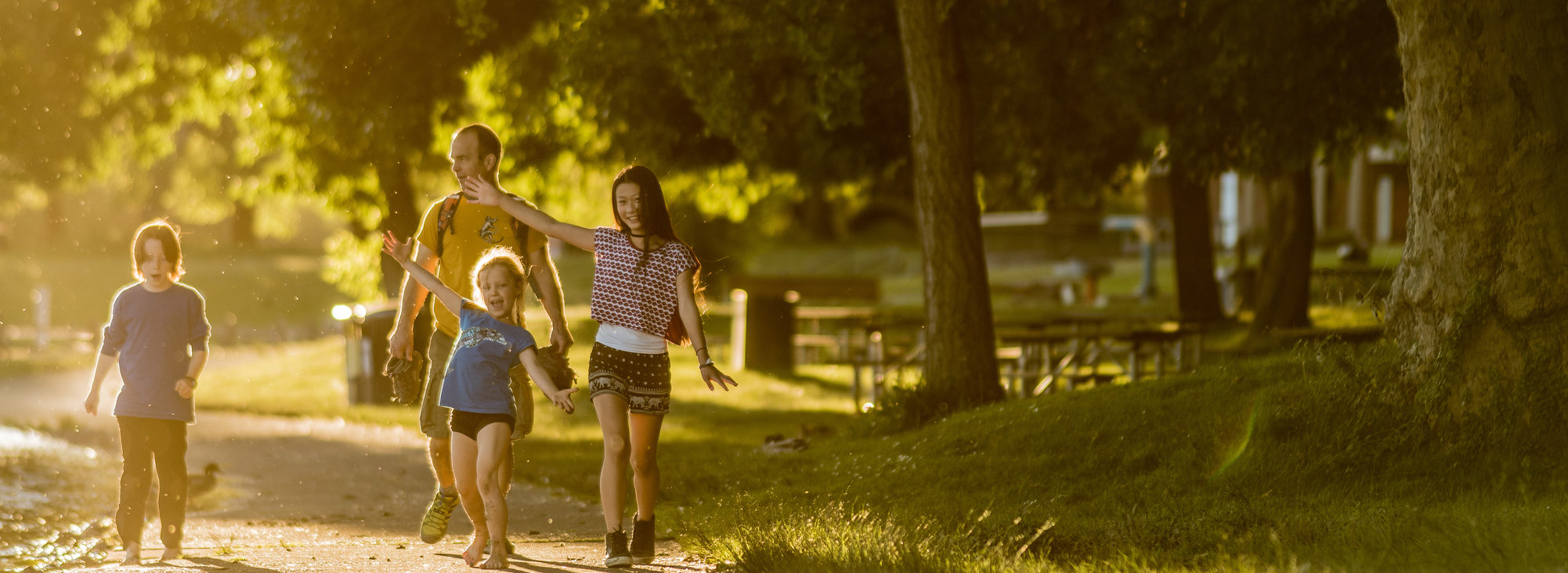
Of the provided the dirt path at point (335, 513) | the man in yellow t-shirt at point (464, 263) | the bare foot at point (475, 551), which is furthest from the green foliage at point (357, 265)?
the bare foot at point (475, 551)

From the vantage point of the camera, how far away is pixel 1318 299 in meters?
26.3

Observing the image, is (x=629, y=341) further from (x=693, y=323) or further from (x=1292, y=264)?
(x=1292, y=264)

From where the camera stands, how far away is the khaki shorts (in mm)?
7047

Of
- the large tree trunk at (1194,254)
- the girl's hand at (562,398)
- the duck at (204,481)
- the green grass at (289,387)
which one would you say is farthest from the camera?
the large tree trunk at (1194,254)

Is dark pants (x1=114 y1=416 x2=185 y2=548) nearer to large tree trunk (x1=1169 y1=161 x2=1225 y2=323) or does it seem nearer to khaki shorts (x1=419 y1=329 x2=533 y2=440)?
khaki shorts (x1=419 y1=329 x2=533 y2=440)

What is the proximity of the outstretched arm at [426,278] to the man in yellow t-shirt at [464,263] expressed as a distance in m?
0.21

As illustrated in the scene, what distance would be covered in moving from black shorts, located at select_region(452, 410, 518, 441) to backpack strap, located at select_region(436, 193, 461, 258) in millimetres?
786

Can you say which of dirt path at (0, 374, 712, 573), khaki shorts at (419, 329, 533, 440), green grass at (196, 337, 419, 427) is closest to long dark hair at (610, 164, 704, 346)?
khaki shorts at (419, 329, 533, 440)

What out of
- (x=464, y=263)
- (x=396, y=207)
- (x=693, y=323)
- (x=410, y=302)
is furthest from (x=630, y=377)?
(x=396, y=207)

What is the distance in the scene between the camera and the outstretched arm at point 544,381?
255 inches

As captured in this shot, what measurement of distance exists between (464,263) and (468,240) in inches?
4.1

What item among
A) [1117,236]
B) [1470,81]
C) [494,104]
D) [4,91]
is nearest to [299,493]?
[1470,81]

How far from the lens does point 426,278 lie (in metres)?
6.77

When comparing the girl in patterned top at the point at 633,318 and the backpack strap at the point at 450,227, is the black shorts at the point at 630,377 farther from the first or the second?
the backpack strap at the point at 450,227
